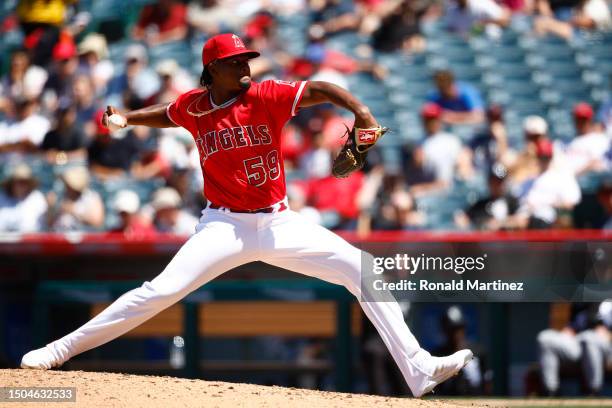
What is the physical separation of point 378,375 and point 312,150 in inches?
95.3

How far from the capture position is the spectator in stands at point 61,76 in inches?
460

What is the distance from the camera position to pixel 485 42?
466 inches

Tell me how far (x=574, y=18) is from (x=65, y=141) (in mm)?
5145

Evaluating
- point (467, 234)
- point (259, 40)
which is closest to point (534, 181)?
point (467, 234)

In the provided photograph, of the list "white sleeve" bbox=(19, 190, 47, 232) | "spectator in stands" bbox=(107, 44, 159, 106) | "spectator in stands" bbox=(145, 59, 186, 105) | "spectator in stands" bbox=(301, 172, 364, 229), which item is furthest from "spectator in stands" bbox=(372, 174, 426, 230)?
"spectator in stands" bbox=(107, 44, 159, 106)

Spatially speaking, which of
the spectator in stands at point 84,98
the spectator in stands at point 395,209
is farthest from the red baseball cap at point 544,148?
the spectator in stands at point 84,98

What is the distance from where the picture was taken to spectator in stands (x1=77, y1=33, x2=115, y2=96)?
462 inches

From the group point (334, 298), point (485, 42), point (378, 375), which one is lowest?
point (378, 375)

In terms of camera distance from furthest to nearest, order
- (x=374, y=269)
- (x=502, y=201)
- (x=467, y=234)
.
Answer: (x=502, y=201), (x=467, y=234), (x=374, y=269)

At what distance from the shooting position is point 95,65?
1184cm

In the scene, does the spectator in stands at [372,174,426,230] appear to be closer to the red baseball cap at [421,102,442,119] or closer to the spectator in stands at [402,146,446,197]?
the spectator in stands at [402,146,446,197]

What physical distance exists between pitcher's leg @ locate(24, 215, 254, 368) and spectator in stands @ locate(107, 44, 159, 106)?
19.4 feet

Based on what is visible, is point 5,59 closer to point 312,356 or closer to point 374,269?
point 312,356

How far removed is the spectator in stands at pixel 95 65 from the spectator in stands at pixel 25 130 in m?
0.60
